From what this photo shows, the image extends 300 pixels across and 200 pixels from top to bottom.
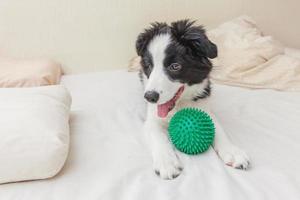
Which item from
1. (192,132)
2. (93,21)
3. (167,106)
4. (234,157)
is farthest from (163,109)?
(93,21)

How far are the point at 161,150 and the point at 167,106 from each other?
9.6 inches

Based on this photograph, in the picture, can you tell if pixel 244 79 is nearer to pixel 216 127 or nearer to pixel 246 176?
pixel 216 127

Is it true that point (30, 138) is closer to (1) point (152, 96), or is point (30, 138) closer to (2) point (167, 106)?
(1) point (152, 96)

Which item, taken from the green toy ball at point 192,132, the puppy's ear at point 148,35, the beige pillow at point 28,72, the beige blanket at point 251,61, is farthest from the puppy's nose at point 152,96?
the beige pillow at point 28,72

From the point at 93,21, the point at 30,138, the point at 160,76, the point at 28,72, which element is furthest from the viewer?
the point at 93,21

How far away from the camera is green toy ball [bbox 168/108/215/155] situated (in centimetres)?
111

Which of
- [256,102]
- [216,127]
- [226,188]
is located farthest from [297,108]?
[226,188]

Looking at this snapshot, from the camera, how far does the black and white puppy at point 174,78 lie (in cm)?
115

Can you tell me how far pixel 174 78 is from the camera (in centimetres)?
126

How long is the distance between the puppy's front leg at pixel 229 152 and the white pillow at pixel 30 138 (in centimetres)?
52

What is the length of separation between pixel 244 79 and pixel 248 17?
0.60 m

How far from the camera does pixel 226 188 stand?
0.95 m

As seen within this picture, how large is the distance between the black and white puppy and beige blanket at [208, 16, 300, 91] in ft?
1.48

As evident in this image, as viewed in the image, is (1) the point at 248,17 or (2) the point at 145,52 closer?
(2) the point at 145,52
